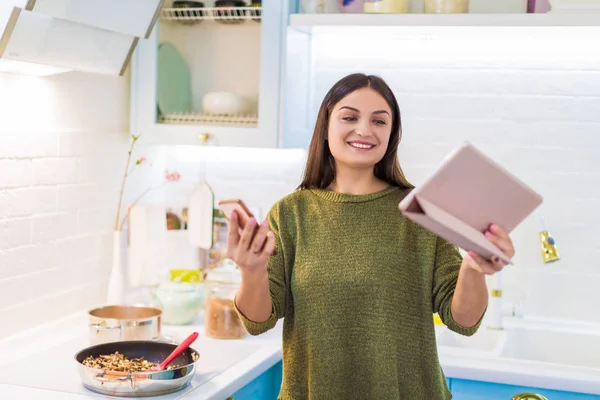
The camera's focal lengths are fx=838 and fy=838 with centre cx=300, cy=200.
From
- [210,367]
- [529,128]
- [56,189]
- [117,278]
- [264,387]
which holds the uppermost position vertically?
[529,128]

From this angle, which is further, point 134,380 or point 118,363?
point 118,363

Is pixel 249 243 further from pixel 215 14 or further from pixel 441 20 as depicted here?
pixel 215 14

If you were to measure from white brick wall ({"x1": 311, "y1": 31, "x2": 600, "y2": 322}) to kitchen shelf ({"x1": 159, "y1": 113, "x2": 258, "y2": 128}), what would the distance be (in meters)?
0.49

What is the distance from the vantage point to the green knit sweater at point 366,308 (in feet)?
5.82

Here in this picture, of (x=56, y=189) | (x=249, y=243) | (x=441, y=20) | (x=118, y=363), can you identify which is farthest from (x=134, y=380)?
(x=441, y=20)

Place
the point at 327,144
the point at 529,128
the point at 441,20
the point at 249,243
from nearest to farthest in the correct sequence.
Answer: the point at 249,243
the point at 327,144
the point at 441,20
the point at 529,128

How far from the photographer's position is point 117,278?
2.54m

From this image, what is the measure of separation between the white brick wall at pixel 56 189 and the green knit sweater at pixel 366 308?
0.88 metres

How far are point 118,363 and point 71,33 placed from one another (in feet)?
2.70

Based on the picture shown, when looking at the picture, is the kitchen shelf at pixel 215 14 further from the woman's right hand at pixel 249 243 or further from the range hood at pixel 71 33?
the woman's right hand at pixel 249 243

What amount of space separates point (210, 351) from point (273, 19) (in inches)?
40.9

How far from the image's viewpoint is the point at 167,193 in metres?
3.09

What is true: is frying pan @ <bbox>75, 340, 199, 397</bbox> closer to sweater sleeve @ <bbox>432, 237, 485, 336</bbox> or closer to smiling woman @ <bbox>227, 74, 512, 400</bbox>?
smiling woman @ <bbox>227, 74, 512, 400</bbox>

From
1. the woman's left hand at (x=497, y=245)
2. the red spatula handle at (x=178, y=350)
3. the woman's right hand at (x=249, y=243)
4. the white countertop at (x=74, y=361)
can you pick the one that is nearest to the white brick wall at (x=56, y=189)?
the white countertop at (x=74, y=361)
